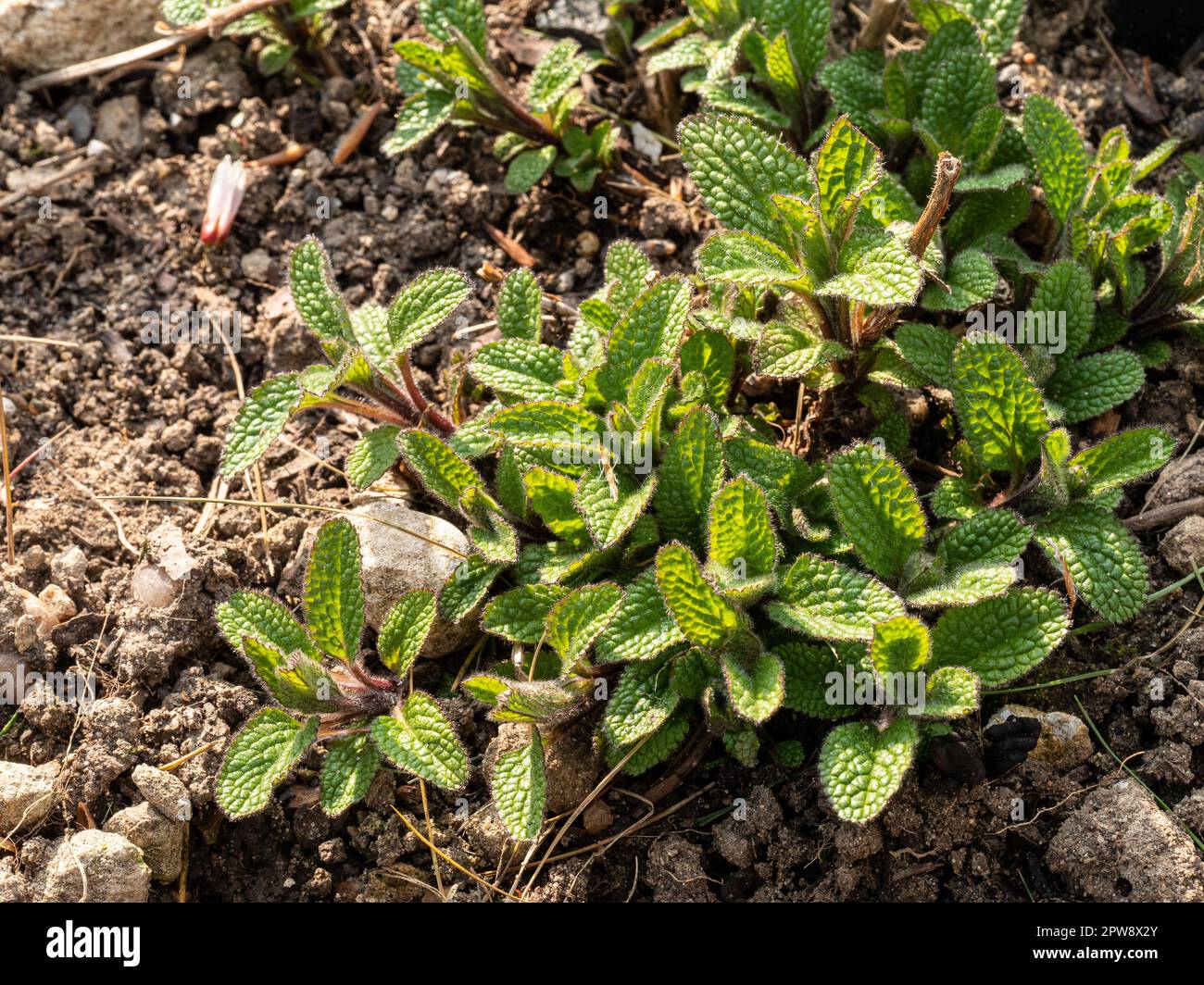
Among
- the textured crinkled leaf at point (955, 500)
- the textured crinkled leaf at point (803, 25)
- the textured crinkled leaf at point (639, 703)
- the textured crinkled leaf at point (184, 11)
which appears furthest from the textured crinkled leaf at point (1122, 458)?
the textured crinkled leaf at point (184, 11)

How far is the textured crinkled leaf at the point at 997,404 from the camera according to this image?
2709 millimetres

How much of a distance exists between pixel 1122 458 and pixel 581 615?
4.39 ft

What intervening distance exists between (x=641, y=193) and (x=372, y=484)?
126cm

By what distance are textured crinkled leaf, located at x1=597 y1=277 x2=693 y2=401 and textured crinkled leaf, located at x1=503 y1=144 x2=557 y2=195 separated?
892 mm

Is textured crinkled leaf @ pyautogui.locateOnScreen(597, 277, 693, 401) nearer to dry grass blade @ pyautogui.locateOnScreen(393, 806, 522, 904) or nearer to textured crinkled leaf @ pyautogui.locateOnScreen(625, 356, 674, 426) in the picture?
textured crinkled leaf @ pyautogui.locateOnScreen(625, 356, 674, 426)

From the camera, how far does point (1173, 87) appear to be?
11.9 feet

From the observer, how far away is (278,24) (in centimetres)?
377

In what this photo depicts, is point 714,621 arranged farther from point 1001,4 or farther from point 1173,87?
point 1173,87

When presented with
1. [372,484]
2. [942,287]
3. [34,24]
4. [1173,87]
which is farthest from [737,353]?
[34,24]

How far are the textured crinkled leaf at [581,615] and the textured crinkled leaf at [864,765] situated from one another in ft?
1.86

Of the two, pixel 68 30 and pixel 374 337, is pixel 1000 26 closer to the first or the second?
pixel 374 337

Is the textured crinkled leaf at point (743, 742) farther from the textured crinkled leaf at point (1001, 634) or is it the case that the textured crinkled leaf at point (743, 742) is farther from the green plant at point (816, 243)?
the green plant at point (816, 243)

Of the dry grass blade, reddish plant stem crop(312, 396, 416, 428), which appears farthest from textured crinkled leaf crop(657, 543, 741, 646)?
reddish plant stem crop(312, 396, 416, 428)

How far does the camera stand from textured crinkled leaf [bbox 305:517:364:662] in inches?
111
